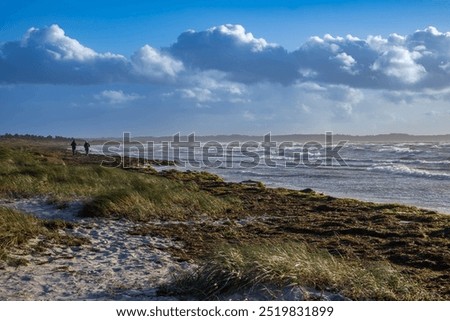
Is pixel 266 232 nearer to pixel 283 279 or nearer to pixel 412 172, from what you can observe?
pixel 283 279

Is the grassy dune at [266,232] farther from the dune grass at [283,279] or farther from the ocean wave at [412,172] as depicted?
the ocean wave at [412,172]

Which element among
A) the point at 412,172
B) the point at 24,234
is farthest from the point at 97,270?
the point at 412,172

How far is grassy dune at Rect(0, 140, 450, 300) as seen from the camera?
690 centimetres

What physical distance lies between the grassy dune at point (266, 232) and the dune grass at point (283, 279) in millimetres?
14

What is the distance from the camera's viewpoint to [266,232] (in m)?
12.6

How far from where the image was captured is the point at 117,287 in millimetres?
7250

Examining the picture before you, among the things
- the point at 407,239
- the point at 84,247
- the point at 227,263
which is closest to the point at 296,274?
the point at 227,263

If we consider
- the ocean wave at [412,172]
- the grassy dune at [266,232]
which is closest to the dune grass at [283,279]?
the grassy dune at [266,232]

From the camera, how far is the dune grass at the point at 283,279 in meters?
6.69

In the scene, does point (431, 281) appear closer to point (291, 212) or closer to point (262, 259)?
point (262, 259)

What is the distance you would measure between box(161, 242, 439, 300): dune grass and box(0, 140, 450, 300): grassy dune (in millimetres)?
14

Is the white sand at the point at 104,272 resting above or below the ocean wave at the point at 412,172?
below

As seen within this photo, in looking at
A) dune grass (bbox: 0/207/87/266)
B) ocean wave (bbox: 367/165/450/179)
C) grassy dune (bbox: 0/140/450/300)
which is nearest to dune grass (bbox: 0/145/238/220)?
grassy dune (bbox: 0/140/450/300)
